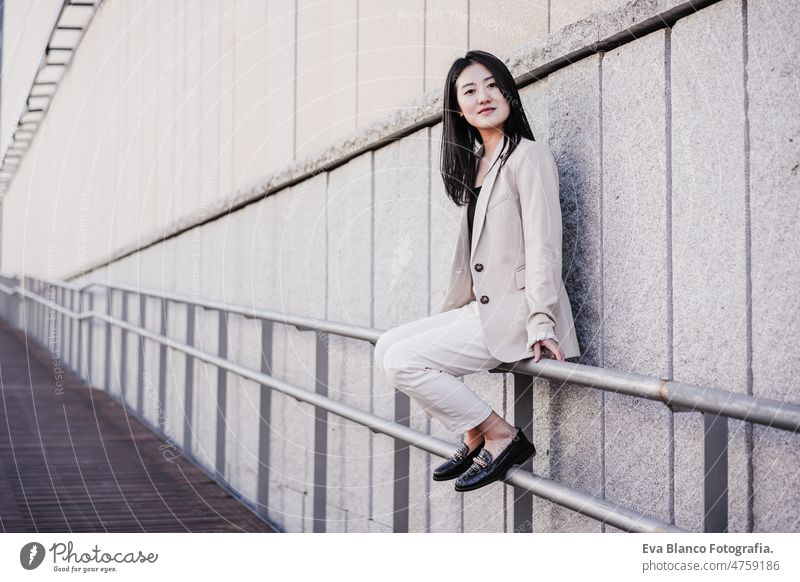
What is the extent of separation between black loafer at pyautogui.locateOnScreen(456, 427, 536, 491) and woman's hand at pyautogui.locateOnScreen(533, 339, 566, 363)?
0.84ft

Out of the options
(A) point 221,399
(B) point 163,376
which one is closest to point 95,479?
(A) point 221,399

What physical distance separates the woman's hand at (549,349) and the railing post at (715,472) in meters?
0.56

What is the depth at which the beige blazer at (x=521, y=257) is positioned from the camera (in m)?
2.62

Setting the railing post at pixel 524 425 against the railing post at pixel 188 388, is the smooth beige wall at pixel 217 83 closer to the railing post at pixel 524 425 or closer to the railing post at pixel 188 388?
the railing post at pixel 188 388

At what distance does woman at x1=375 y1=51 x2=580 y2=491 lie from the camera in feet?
8.69

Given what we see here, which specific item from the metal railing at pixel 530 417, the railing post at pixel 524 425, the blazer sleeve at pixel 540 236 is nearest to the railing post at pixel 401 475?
the metal railing at pixel 530 417

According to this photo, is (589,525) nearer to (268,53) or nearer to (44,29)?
(268,53)

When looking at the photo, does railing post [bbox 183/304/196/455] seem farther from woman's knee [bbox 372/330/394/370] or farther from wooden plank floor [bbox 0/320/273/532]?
woman's knee [bbox 372/330/394/370]

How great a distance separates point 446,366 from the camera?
284 centimetres

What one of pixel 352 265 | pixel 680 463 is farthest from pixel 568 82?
pixel 352 265

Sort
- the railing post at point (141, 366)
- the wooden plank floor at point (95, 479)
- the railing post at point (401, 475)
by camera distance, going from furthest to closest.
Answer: the railing post at point (141, 366) < the wooden plank floor at point (95, 479) < the railing post at point (401, 475)

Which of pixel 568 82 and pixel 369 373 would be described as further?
pixel 369 373

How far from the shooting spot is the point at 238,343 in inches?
225
